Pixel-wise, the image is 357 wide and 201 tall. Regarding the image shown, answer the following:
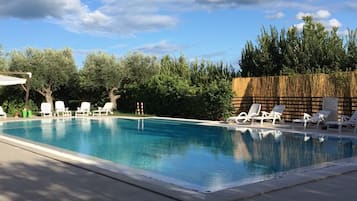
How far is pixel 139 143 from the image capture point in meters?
12.9

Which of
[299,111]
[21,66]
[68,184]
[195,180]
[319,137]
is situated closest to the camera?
[68,184]

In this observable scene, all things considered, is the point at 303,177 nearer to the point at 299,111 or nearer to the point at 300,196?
the point at 300,196

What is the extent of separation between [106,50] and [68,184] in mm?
22949

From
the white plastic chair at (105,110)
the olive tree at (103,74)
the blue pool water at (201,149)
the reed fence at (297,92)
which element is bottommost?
the blue pool water at (201,149)

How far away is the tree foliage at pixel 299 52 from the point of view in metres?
22.9

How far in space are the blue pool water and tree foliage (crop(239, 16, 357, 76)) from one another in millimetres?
9538

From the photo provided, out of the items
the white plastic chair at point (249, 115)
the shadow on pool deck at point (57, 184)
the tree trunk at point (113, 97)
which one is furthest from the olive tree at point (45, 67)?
the shadow on pool deck at point (57, 184)

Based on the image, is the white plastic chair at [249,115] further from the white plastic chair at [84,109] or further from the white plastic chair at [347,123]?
Result: the white plastic chair at [84,109]

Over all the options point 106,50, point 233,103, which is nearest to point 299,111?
point 233,103

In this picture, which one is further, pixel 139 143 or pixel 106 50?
pixel 106 50

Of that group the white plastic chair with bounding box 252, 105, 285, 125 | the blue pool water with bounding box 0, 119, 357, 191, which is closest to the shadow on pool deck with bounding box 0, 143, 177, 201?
the blue pool water with bounding box 0, 119, 357, 191

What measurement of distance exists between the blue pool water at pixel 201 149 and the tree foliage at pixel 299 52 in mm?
9538

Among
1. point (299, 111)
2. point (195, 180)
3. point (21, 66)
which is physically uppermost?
point (21, 66)

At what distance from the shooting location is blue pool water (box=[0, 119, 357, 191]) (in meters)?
8.16
